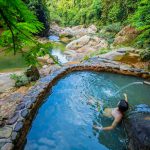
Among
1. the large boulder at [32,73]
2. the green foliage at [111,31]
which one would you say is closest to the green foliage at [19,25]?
the large boulder at [32,73]

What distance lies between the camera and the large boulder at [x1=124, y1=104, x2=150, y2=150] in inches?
179

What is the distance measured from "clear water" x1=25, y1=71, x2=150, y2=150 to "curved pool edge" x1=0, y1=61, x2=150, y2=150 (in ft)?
0.78

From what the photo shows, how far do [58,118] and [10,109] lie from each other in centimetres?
140

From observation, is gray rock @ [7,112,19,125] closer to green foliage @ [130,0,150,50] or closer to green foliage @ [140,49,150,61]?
green foliage @ [130,0,150,50]

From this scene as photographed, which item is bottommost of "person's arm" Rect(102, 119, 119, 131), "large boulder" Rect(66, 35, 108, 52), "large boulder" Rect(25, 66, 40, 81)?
"large boulder" Rect(66, 35, 108, 52)

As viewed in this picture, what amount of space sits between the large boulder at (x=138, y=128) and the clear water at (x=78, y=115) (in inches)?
14.9

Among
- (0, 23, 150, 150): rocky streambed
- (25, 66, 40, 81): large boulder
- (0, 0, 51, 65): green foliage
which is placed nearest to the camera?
(0, 0, 51, 65): green foliage

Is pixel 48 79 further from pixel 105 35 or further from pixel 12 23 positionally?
pixel 105 35

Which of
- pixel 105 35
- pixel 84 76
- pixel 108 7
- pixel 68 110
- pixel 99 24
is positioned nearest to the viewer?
pixel 68 110

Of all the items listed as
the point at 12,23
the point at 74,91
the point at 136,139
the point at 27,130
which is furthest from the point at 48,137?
the point at 12,23

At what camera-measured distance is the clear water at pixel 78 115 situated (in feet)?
17.7

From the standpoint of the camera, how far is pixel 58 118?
6.51 meters

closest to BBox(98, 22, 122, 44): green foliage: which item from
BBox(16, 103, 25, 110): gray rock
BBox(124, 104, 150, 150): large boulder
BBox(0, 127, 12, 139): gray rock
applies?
BBox(124, 104, 150, 150): large boulder

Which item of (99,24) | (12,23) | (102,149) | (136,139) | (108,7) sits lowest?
(99,24)
